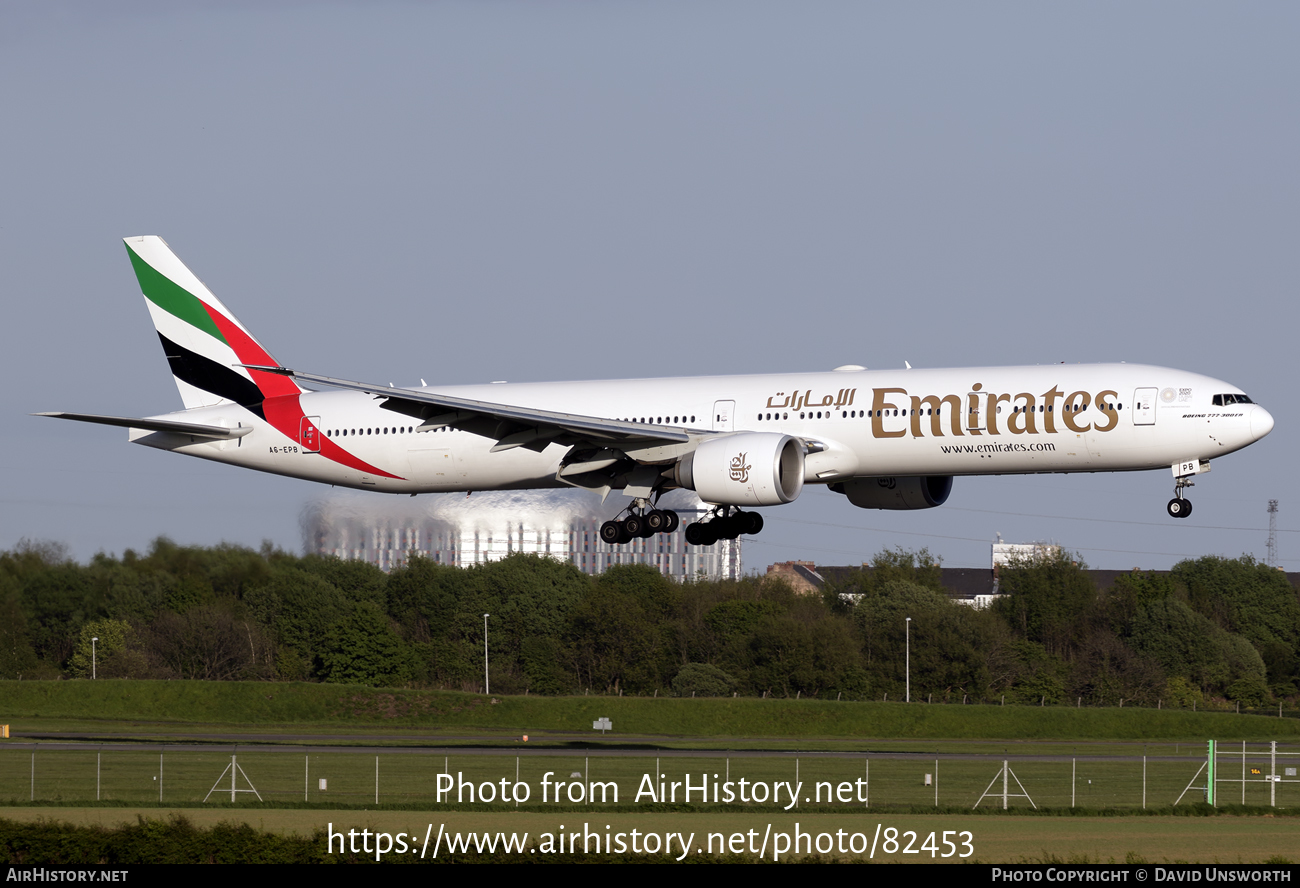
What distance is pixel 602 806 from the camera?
45.1 meters

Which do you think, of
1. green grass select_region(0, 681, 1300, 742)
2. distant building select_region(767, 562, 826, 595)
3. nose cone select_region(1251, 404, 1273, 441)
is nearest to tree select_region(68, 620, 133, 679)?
green grass select_region(0, 681, 1300, 742)

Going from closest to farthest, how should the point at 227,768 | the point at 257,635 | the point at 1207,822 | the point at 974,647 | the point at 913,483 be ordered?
the point at 1207,822 → the point at 913,483 → the point at 227,768 → the point at 257,635 → the point at 974,647

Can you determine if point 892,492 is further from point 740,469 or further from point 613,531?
point 613,531

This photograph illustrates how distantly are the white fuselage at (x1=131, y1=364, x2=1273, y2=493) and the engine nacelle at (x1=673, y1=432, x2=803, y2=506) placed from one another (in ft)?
3.04

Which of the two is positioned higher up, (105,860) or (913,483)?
(913,483)

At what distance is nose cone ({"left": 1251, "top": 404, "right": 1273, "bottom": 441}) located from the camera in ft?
134

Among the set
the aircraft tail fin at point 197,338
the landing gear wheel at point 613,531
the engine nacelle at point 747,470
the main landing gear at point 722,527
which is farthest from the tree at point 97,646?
the engine nacelle at point 747,470

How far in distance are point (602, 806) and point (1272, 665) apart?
96605mm

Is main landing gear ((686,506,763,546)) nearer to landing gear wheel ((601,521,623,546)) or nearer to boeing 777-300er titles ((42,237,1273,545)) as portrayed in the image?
boeing 777-300er titles ((42,237,1273,545))

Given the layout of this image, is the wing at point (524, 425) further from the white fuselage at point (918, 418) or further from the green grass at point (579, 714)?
the green grass at point (579, 714)

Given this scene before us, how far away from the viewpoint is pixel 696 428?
45094 mm

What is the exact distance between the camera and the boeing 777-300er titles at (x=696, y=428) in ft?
136

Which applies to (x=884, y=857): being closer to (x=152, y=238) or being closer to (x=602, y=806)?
(x=602, y=806)
